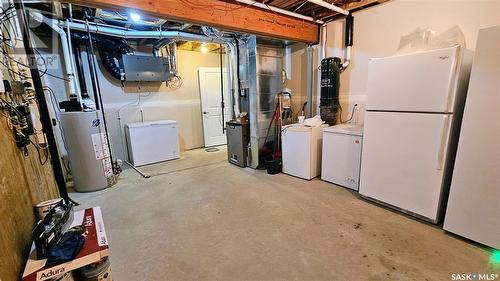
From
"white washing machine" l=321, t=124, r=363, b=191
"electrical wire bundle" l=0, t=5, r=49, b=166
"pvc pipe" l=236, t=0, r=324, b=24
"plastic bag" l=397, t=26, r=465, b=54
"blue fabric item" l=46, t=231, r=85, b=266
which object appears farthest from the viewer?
"white washing machine" l=321, t=124, r=363, b=191

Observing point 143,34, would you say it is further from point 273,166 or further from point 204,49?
point 273,166

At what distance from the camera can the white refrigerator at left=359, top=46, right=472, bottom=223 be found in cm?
195

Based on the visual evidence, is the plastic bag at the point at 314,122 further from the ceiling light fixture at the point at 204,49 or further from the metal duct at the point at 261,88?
the ceiling light fixture at the point at 204,49

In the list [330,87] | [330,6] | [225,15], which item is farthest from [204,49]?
[330,87]

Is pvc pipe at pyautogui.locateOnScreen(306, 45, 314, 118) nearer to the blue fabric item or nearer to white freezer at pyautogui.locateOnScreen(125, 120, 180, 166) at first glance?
white freezer at pyautogui.locateOnScreen(125, 120, 180, 166)

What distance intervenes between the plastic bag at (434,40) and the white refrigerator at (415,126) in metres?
0.28

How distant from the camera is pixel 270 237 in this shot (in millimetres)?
2084

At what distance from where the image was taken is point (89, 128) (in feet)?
10.5

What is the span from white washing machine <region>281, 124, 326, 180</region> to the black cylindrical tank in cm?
24

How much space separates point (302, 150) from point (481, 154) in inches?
76.3

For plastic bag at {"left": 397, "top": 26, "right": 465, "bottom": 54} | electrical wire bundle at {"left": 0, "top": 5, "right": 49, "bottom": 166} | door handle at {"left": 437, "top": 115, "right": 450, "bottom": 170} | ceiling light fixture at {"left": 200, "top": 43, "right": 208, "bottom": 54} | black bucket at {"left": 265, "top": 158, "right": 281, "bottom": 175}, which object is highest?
ceiling light fixture at {"left": 200, "top": 43, "right": 208, "bottom": 54}

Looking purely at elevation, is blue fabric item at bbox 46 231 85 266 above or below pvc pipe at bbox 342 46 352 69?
below

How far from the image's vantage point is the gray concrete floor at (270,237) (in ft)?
5.52

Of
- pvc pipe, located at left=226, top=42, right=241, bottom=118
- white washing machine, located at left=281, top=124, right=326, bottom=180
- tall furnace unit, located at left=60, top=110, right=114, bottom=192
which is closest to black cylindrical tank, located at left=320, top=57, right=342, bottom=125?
white washing machine, located at left=281, top=124, right=326, bottom=180
